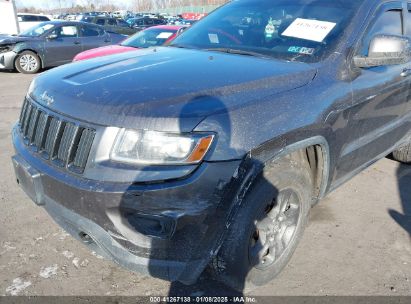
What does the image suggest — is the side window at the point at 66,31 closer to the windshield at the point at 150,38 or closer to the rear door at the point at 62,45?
the rear door at the point at 62,45

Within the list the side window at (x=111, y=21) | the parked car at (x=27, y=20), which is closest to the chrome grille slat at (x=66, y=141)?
the parked car at (x=27, y=20)

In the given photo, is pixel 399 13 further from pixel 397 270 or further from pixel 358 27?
pixel 397 270

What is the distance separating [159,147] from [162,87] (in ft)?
1.35

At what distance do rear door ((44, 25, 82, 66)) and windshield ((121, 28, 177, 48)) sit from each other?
3729 mm

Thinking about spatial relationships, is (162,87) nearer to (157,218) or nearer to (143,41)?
(157,218)

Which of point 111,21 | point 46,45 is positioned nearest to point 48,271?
point 46,45

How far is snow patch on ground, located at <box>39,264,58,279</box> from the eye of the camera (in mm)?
2732

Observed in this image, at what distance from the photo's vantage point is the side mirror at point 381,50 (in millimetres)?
2832

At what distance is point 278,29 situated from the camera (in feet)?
10.4

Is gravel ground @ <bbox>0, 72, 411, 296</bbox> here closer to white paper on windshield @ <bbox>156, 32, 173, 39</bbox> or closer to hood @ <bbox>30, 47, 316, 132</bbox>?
hood @ <bbox>30, 47, 316, 132</bbox>

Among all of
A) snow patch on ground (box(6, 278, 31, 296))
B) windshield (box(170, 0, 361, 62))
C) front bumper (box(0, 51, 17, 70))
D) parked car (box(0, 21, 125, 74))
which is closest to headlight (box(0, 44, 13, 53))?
parked car (box(0, 21, 125, 74))

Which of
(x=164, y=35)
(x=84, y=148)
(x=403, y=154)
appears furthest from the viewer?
(x=164, y=35)

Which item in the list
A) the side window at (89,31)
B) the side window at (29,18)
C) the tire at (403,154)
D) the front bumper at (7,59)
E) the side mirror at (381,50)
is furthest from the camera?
the side window at (29,18)

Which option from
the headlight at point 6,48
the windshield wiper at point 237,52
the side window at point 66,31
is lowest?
the windshield wiper at point 237,52
